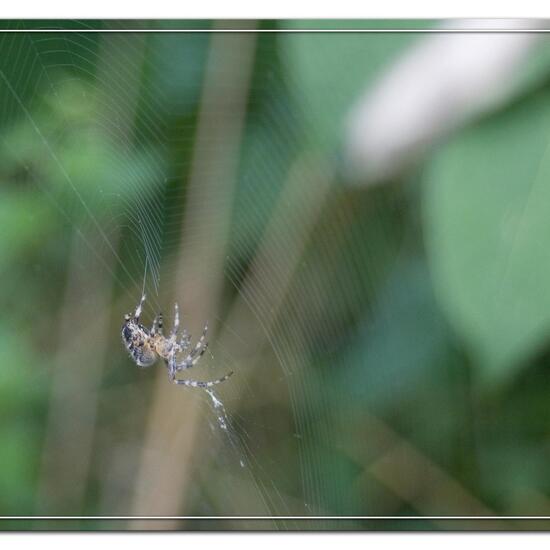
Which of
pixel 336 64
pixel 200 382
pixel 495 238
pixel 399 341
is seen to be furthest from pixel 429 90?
pixel 200 382

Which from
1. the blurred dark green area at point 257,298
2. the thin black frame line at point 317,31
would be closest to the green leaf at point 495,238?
the thin black frame line at point 317,31

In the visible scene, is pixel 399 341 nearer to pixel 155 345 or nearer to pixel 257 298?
pixel 257 298

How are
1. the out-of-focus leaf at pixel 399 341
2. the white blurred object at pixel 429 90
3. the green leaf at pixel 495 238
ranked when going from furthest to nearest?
the out-of-focus leaf at pixel 399 341 → the white blurred object at pixel 429 90 → the green leaf at pixel 495 238

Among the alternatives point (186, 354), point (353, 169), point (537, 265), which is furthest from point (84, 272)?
point (537, 265)

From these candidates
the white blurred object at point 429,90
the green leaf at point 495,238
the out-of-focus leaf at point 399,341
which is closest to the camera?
the green leaf at point 495,238

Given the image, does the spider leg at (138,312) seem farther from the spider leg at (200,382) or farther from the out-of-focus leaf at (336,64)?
the out-of-focus leaf at (336,64)

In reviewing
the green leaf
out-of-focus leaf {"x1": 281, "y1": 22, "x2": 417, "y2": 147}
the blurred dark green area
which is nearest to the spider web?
the blurred dark green area
